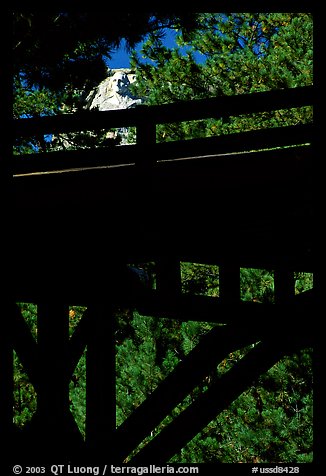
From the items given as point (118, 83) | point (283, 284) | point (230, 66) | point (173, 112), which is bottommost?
point (283, 284)

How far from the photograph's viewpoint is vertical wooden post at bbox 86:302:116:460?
20.8ft

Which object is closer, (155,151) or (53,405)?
(155,151)

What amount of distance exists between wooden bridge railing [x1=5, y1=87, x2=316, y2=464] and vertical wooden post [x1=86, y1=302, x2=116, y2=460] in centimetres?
27

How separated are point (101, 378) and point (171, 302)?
140 cm

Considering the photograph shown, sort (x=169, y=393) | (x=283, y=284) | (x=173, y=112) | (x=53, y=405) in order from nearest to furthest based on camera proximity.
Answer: (x=169, y=393)
(x=173, y=112)
(x=283, y=284)
(x=53, y=405)

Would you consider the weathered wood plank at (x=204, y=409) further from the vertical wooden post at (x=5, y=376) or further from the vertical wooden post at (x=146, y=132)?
the vertical wooden post at (x=146, y=132)

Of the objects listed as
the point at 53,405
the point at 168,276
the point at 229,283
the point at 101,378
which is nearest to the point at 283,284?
the point at 229,283

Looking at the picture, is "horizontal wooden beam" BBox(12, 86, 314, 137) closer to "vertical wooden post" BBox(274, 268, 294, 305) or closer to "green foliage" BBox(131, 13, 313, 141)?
"vertical wooden post" BBox(274, 268, 294, 305)

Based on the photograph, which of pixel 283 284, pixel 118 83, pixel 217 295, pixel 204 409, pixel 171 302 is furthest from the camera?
pixel 118 83

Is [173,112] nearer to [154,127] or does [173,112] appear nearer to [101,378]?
[154,127]

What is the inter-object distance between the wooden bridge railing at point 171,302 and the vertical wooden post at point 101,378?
0.27 meters

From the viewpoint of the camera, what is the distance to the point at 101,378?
252 inches

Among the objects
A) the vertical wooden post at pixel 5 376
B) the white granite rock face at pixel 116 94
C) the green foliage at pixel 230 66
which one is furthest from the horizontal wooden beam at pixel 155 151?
the white granite rock face at pixel 116 94


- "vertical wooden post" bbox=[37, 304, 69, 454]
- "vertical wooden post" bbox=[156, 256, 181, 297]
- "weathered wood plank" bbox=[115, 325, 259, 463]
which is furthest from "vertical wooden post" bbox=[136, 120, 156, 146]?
"vertical wooden post" bbox=[37, 304, 69, 454]
